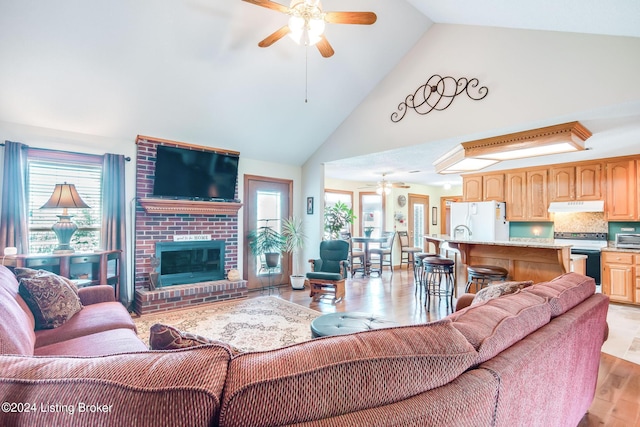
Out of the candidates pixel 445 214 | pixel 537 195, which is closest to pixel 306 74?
pixel 537 195

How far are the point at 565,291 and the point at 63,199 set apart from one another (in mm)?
4414

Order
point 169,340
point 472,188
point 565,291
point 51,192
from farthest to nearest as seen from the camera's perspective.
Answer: point 472,188 → point 51,192 → point 565,291 → point 169,340

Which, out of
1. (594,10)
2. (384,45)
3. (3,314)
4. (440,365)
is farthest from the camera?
(384,45)

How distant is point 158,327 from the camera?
1.05 meters

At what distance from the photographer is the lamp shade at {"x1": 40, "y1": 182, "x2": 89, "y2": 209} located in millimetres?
3273

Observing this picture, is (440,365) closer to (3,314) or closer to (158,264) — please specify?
(3,314)

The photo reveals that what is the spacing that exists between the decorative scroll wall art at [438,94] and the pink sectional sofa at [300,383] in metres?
3.27

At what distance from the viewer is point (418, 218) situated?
29.0ft

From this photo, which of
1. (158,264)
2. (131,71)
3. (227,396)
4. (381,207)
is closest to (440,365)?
(227,396)

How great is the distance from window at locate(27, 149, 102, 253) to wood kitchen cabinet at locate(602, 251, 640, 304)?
278 inches

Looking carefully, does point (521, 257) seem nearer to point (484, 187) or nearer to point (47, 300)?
point (484, 187)

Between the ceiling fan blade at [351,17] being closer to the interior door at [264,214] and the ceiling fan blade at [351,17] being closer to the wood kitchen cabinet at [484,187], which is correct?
the interior door at [264,214]

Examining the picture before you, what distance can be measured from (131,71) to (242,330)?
3.07m

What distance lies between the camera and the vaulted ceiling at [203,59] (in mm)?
2742
